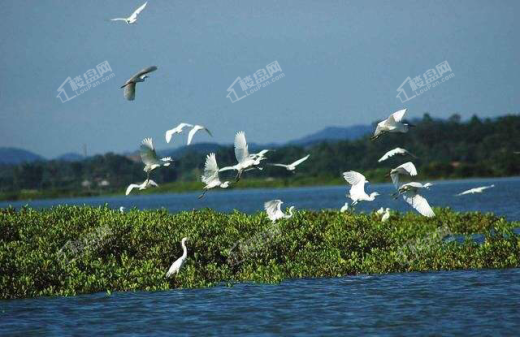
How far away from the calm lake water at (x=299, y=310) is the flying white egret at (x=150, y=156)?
11.7 ft

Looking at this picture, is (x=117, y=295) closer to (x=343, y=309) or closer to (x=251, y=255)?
(x=251, y=255)

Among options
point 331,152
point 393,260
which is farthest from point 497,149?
point 393,260

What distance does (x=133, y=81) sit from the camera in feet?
82.1

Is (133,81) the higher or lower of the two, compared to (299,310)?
higher

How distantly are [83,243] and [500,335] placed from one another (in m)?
11.4

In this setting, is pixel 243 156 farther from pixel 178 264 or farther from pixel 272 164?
pixel 178 264

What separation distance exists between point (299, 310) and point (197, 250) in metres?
4.90

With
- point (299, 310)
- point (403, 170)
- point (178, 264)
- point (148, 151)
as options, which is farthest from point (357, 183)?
point (148, 151)

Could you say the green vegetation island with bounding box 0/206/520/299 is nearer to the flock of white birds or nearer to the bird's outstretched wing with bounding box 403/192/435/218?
the flock of white birds

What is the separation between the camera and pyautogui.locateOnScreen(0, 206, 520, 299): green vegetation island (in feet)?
70.8

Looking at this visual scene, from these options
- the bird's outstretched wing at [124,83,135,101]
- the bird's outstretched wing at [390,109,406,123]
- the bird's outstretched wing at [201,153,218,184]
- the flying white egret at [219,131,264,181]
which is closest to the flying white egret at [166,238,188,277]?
the bird's outstretched wing at [201,153,218,184]

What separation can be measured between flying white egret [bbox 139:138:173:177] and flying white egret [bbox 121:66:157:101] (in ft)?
8.49

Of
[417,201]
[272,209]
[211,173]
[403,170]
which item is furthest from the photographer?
[272,209]

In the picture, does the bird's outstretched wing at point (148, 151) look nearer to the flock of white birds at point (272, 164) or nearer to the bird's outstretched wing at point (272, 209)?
the flock of white birds at point (272, 164)
